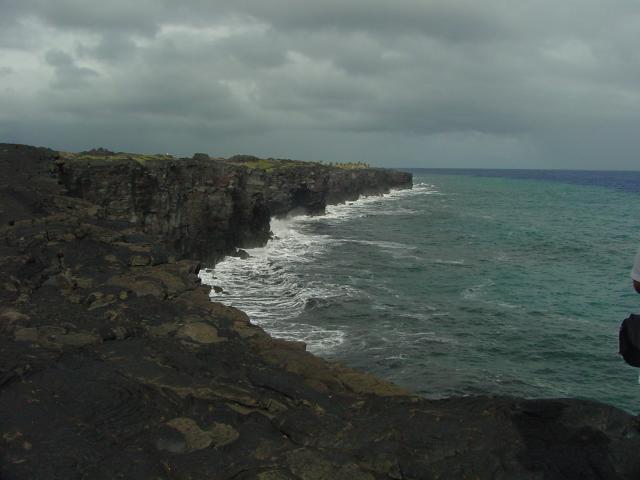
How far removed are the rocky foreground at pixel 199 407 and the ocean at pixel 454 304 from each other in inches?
478

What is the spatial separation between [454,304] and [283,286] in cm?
1358

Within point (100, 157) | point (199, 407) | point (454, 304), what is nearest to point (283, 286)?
point (454, 304)

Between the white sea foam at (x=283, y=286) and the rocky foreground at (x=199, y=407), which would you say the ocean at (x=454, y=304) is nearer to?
the white sea foam at (x=283, y=286)

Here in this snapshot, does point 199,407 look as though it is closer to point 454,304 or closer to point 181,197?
point 454,304

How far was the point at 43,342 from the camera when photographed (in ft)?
42.4

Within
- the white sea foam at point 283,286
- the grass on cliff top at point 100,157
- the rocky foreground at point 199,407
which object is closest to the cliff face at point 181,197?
the grass on cliff top at point 100,157

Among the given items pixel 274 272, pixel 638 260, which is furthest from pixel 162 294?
pixel 274 272

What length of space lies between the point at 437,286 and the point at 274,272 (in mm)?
14662

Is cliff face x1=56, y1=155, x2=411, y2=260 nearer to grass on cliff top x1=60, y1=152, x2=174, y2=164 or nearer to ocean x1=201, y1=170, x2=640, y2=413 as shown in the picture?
grass on cliff top x1=60, y1=152, x2=174, y2=164

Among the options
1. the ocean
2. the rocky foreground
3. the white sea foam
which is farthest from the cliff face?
the rocky foreground

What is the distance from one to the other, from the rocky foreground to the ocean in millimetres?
12134

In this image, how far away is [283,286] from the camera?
40.8m

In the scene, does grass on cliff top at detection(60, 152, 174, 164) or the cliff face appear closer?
the cliff face

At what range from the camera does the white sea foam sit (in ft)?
98.1
